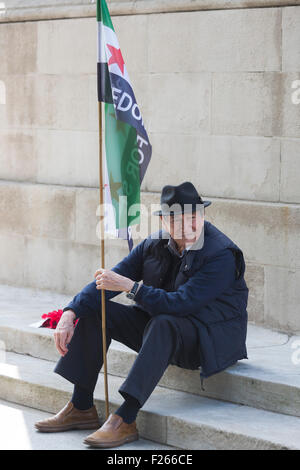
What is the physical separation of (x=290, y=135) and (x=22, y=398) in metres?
2.52

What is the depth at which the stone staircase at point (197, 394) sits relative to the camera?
4555mm

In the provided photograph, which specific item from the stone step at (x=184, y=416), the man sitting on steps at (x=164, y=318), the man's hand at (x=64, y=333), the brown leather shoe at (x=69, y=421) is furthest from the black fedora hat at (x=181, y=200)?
the brown leather shoe at (x=69, y=421)

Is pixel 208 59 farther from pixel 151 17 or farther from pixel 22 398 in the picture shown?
pixel 22 398

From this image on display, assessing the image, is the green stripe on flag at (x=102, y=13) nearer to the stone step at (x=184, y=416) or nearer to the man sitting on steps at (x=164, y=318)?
the man sitting on steps at (x=164, y=318)

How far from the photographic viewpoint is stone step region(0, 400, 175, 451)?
470 cm

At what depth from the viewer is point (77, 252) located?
729 centimetres

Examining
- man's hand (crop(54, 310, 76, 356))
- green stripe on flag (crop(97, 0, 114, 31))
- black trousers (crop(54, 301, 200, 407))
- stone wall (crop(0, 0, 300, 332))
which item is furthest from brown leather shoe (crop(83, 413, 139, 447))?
green stripe on flag (crop(97, 0, 114, 31))

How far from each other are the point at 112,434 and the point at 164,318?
67 cm

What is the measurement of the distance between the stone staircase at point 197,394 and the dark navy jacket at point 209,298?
9.0 inches

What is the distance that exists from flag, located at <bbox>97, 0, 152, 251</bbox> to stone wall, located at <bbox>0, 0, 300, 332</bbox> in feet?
4.91

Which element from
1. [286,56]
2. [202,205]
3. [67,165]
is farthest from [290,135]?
[67,165]

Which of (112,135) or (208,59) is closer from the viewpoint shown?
(112,135)

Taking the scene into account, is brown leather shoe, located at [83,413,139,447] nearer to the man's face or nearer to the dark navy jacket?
the dark navy jacket

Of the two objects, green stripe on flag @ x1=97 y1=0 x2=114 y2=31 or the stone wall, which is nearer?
green stripe on flag @ x1=97 y1=0 x2=114 y2=31
